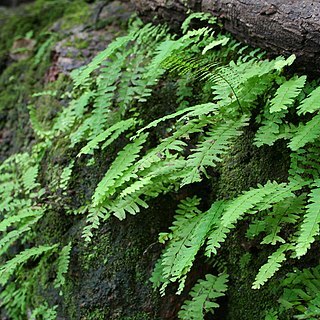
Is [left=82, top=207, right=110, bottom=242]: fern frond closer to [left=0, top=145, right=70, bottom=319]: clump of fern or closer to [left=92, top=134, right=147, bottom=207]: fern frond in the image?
[left=92, top=134, right=147, bottom=207]: fern frond

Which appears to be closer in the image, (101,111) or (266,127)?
(266,127)

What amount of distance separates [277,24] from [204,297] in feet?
6.03

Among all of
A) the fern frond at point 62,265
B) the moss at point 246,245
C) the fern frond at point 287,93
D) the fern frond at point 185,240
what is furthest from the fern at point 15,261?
the fern frond at point 287,93

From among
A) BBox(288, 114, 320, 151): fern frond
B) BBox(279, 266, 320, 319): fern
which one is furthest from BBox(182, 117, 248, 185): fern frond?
BBox(279, 266, 320, 319): fern

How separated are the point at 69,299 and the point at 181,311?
3.09 ft

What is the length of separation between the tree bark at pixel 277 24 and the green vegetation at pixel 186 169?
11cm

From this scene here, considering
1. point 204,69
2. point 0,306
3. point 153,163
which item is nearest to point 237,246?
point 153,163

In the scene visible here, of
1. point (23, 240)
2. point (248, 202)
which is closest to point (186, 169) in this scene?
point (248, 202)

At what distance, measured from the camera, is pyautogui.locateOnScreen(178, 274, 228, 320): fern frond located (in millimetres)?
3215

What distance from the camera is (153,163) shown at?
11.4ft

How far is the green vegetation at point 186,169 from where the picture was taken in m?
2.95

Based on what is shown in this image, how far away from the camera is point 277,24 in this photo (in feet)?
10.7

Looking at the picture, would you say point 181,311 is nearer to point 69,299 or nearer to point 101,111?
point 69,299

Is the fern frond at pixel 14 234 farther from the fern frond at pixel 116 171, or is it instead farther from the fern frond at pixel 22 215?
the fern frond at pixel 116 171
